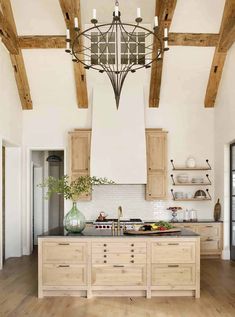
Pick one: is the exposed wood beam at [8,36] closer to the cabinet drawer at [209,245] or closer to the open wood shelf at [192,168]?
the open wood shelf at [192,168]

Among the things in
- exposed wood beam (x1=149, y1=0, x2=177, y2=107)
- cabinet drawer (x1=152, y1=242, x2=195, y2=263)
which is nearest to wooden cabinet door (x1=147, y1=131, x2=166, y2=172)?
exposed wood beam (x1=149, y1=0, x2=177, y2=107)

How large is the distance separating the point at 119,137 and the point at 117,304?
3915mm

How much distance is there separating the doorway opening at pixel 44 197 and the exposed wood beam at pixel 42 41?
107 inches

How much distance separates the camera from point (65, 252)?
5082mm

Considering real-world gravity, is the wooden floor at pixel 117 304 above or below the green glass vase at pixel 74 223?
below

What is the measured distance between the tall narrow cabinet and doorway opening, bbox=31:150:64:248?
4.59 ft

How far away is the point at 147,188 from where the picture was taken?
8.10 m

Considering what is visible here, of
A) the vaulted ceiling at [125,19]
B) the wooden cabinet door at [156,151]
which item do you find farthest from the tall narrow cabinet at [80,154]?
the wooden cabinet door at [156,151]

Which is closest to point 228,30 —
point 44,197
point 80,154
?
point 80,154

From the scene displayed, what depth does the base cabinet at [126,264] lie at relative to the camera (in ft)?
16.6

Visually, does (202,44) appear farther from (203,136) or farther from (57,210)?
(57,210)

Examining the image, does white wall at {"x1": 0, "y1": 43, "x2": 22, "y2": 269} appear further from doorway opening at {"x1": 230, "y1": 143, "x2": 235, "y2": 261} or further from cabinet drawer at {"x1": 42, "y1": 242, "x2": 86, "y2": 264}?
doorway opening at {"x1": 230, "y1": 143, "x2": 235, "y2": 261}

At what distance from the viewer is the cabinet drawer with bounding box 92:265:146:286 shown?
16.6 ft

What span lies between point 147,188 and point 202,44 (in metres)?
3.12
